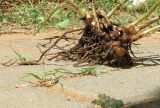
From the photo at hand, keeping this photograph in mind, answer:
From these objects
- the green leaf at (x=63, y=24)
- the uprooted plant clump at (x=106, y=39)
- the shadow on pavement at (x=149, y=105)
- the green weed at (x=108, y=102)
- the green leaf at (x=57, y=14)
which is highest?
the green leaf at (x=57, y=14)

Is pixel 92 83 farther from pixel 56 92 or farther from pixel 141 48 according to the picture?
pixel 141 48

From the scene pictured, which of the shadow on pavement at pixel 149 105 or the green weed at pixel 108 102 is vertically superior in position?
the green weed at pixel 108 102

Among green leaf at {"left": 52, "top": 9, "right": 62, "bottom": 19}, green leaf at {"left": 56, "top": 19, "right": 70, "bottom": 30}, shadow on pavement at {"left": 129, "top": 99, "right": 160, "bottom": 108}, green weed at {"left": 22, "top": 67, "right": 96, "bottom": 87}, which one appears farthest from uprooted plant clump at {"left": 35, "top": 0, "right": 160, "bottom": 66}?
green leaf at {"left": 52, "top": 9, "right": 62, "bottom": 19}

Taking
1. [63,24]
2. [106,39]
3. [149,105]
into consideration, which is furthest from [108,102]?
[63,24]

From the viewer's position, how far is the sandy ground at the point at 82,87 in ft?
7.48

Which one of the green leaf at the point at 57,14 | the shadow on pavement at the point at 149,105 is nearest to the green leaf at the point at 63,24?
the green leaf at the point at 57,14

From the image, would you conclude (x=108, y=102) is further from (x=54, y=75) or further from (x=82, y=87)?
(x=54, y=75)

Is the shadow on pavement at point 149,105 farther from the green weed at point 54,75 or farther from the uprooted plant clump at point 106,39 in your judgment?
the uprooted plant clump at point 106,39

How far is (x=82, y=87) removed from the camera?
2.51m

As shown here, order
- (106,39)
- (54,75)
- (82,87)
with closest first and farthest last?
(82,87) → (54,75) → (106,39)

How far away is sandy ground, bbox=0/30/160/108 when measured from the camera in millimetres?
2279

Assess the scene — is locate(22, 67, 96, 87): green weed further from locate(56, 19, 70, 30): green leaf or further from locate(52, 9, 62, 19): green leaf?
locate(52, 9, 62, 19): green leaf

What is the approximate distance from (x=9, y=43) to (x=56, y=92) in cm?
144

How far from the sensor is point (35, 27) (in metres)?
4.52
